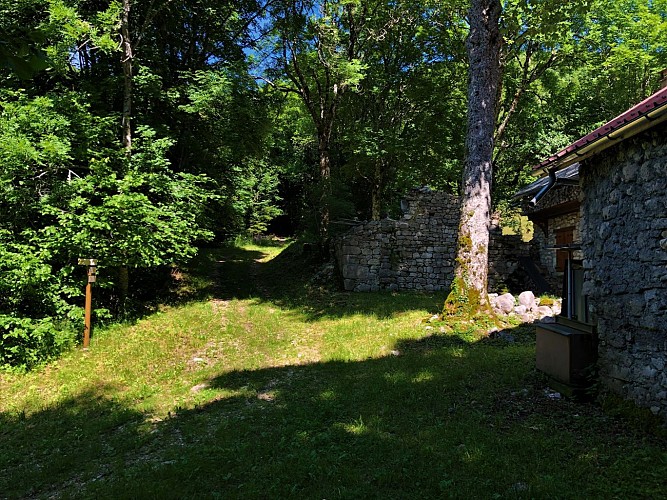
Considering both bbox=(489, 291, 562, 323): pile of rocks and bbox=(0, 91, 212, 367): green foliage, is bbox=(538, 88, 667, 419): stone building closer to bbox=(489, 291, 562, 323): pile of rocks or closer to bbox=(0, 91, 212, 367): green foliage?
bbox=(489, 291, 562, 323): pile of rocks

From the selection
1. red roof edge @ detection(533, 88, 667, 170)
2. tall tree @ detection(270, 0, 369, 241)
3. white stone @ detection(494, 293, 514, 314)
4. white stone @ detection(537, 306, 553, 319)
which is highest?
tall tree @ detection(270, 0, 369, 241)

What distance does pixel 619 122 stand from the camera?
458 cm

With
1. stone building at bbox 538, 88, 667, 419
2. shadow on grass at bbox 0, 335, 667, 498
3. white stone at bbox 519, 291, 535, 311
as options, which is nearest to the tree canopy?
shadow on grass at bbox 0, 335, 667, 498

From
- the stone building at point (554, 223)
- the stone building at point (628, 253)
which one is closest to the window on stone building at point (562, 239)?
the stone building at point (554, 223)

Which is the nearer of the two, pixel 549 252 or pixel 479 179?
pixel 479 179

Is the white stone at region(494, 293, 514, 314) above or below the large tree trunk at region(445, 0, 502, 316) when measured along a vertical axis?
below

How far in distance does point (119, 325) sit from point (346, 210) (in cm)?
931

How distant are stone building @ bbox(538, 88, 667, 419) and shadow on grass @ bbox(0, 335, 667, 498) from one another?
646 millimetres

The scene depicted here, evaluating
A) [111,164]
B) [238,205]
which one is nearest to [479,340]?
[111,164]

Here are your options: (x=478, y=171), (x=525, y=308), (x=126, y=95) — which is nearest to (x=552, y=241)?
(x=525, y=308)

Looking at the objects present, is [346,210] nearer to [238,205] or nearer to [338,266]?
[338,266]

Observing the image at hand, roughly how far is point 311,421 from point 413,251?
408 inches

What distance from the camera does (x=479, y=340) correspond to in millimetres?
8500

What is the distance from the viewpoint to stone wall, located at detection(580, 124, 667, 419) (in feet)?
14.5
